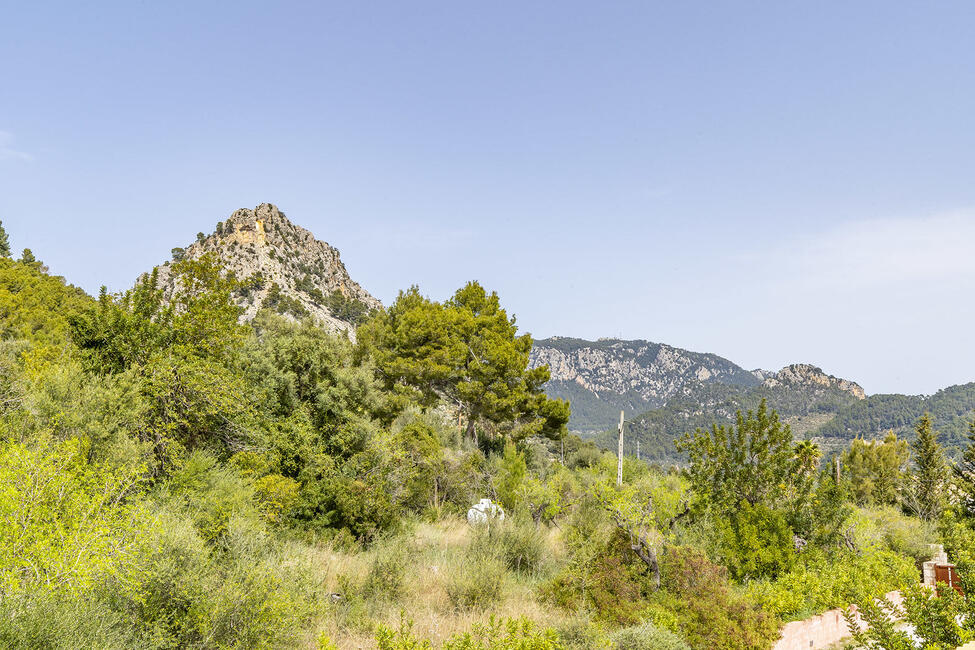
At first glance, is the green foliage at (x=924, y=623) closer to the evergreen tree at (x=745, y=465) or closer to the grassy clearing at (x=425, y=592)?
the grassy clearing at (x=425, y=592)

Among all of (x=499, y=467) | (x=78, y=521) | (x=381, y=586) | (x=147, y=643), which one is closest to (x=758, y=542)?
(x=381, y=586)

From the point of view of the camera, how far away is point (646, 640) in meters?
7.89

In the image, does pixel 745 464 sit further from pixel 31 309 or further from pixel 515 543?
pixel 31 309

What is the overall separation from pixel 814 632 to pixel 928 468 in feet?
90.9

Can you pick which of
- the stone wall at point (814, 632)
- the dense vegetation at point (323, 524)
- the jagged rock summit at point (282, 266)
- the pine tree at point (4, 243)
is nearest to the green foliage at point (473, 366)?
the dense vegetation at point (323, 524)

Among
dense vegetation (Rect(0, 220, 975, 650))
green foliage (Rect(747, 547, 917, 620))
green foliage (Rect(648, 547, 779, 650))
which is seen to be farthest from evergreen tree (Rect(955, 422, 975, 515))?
green foliage (Rect(648, 547, 779, 650))

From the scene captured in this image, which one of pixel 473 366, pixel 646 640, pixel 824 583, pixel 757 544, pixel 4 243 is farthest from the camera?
pixel 4 243

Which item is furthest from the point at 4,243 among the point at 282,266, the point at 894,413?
the point at 894,413

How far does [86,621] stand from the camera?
5.20m

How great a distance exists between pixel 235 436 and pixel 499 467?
10754 mm

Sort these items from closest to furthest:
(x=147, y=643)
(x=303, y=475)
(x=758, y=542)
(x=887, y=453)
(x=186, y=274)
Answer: (x=147, y=643), (x=758, y=542), (x=303, y=475), (x=186, y=274), (x=887, y=453)

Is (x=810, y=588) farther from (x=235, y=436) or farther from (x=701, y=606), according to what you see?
(x=235, y=436)

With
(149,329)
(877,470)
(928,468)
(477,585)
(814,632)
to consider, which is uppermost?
(149,329)

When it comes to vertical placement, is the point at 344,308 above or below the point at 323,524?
above
